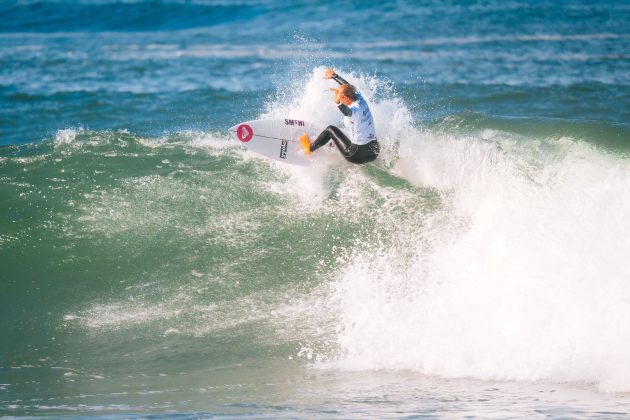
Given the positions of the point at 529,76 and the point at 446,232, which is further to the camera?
the point at 529,76

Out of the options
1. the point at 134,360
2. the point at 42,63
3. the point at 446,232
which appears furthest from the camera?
the point at 42,63

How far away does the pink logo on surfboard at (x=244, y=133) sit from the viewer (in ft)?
39.4

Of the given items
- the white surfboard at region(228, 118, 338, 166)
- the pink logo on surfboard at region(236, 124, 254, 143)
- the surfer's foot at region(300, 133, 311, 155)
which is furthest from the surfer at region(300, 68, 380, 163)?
the pink logo on surfboard at region(236, 124, 254, 143)

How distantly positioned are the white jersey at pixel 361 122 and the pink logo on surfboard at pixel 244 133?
5.94 ft

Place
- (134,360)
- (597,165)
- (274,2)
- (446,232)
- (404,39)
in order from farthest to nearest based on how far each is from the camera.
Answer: (274,2) < (404,39) < (597,165) < (446,232) < (134,360)

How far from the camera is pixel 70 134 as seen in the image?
14367 millimetres

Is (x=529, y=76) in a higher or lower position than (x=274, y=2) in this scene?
lower

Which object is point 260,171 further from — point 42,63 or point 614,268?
point 42,63

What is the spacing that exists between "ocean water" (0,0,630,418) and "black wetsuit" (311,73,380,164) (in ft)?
1.49

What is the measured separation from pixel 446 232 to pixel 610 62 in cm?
1539

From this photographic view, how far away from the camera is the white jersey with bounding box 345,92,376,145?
10.7 meters

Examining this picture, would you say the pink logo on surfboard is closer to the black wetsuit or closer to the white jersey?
the black wetsuit

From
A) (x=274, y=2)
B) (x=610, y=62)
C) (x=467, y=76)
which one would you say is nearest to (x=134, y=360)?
(x=467, y=76)

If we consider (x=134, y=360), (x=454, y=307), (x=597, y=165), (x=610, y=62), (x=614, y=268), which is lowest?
(x=134, y=360)
